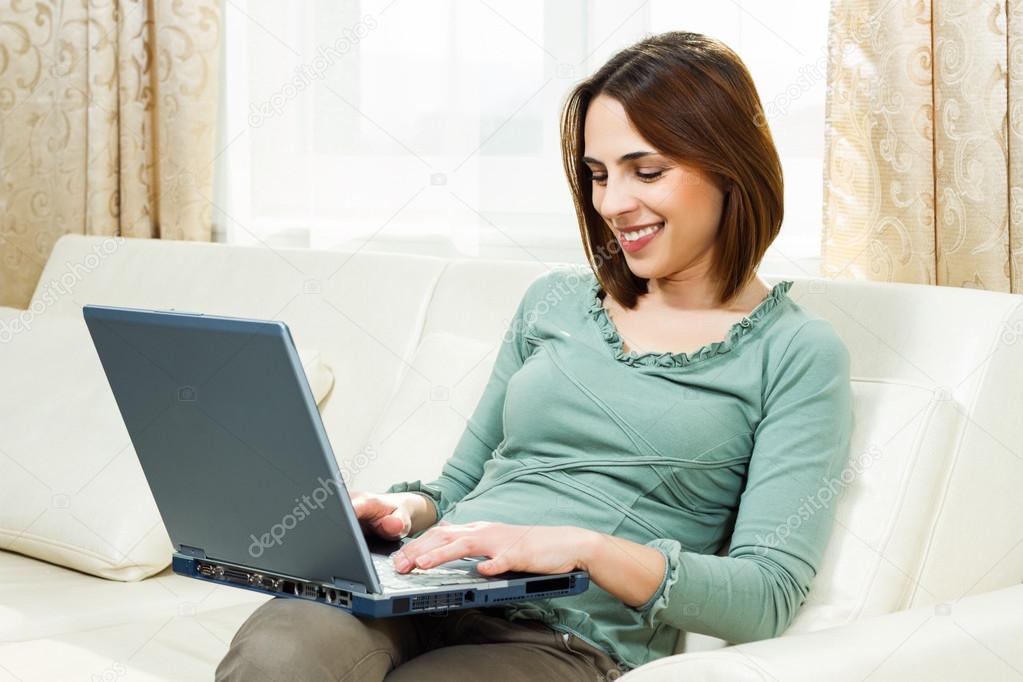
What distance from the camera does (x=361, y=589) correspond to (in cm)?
106

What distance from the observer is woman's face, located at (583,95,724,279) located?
1396mm

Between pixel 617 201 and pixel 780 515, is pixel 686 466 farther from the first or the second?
pixel 617 201

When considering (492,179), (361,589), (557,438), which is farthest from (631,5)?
(361,589)

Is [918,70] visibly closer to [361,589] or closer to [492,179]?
[492,179]

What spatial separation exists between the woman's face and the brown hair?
0.01 metres

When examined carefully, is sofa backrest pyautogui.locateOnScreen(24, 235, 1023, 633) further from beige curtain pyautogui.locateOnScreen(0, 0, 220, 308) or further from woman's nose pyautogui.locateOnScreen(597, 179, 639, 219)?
Result: beige curtain pyautogui.locateOnScreen(0, 0, 220, 308)

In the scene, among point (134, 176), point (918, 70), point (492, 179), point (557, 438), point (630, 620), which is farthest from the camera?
point (134, 176)

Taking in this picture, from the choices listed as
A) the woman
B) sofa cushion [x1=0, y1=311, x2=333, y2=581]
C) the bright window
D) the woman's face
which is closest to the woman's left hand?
the woman

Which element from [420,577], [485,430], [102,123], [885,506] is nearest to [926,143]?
[885,506]

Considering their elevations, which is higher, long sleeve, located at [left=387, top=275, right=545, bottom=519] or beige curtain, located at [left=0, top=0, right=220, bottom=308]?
beige curtain, located at [left=0, top=0, right=220, bottom=308]

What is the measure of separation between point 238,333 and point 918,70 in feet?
3.72

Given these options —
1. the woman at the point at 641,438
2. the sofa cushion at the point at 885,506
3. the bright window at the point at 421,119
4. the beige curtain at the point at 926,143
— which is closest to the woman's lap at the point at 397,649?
the woman at the point at 641,438

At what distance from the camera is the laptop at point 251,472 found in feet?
3.34

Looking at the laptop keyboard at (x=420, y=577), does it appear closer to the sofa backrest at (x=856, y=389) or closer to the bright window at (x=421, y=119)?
the sofa backrest at (x=856, y=389)
